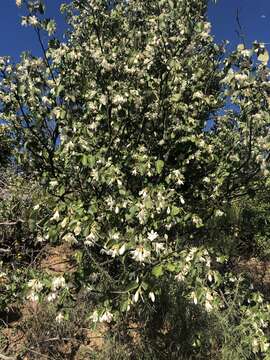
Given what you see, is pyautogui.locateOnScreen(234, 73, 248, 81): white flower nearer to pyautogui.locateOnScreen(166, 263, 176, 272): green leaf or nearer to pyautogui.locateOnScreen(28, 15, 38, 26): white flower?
pyautogui.locateOnScreen(166, 263, 176, 272): green leaf

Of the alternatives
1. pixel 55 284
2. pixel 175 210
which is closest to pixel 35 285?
pixel 55 284

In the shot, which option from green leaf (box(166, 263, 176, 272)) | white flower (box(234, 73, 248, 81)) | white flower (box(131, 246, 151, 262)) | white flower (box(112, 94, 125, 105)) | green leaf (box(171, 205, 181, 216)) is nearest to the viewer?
white flower (box(131, 246, 151, 262))

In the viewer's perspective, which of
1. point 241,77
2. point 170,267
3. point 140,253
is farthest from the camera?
point 241,77

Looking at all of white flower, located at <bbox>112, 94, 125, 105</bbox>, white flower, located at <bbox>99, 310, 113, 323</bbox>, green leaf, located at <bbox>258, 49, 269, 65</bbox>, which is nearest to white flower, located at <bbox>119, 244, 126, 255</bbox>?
white flower, located at <bbox>99, 310, 113, 323</bbox>

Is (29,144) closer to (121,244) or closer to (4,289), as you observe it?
(121,244)

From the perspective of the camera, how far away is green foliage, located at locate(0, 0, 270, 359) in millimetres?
3082

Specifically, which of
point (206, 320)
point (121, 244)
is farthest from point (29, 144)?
point (206, 320)

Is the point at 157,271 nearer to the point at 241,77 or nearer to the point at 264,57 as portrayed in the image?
the point at 241,77

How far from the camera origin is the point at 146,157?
11.9ft

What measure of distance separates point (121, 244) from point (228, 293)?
86.5 inches

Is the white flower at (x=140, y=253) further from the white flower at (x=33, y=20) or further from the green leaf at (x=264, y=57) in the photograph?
the white flower at (x=33, y=20)

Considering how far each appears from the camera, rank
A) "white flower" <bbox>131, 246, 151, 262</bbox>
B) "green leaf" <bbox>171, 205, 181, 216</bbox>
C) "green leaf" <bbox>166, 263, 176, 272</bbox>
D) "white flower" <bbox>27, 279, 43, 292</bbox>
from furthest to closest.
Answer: "green leaf" <bbox>171, 205, 181, 216</bbox> < "white flower" <bbox>27, 279, 43, 292</bbox> < "green leaf" <bbox>166, 263, 176, 272</bbox> < "white flower" <bbox>131, 246, 151, 262</bbox>

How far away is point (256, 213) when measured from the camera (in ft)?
23.6

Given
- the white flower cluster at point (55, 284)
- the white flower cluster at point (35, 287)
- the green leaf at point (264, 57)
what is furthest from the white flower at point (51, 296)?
the green leaf at point (264, 57)
